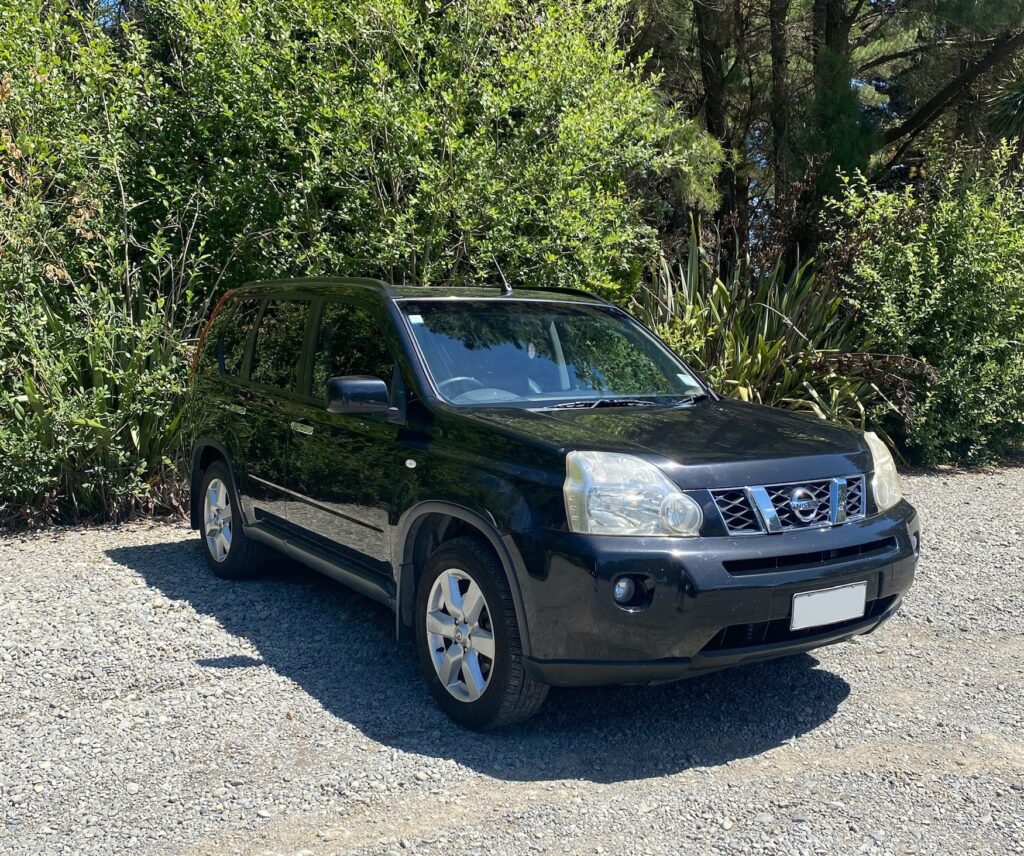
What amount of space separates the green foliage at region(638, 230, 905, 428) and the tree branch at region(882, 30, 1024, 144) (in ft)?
13.2

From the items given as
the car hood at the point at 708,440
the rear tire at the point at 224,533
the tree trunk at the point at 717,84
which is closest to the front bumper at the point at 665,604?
the car hood at the point at 708,440

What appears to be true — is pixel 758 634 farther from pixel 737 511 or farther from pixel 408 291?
pixel 408 291

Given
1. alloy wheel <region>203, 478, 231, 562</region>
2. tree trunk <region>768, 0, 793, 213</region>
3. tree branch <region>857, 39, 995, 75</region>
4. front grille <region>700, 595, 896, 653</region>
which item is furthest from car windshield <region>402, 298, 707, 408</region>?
tree branch <region>857, 39, 995, 75</region>

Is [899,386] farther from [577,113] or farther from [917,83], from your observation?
[917,83]

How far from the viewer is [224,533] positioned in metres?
6.25

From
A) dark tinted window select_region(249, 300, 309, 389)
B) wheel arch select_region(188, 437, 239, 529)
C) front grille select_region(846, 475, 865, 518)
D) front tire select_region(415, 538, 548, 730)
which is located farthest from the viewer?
wheel arch select_region(188, 437, 239, 529)

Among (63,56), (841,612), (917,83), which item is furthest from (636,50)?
(841,612)

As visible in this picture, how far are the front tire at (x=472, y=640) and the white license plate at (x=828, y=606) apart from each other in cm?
98

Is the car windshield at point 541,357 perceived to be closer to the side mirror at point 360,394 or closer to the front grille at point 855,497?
the side mirror at point 360,394

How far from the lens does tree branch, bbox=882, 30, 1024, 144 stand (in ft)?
42.8

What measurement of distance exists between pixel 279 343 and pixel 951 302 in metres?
7.55

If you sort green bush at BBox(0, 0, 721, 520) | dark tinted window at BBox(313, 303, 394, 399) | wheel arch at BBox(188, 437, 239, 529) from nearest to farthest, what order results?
dark tinted window at BBox(313, 303, 394, 399)
wheel arch at BBox(188, 437, 239, 529)
green bush at BBox(0, 0, 721, 520)

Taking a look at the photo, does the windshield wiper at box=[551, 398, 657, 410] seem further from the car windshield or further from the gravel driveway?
the gravel driveway

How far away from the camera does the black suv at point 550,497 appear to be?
144 inches
